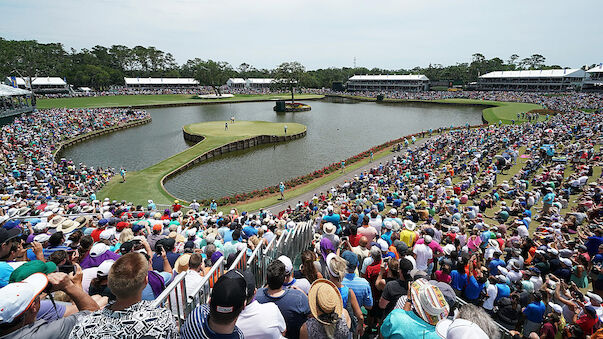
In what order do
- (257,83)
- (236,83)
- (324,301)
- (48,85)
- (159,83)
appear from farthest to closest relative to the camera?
(257,83)
(236,83)
(159,83)
(48,85)
(324,301)

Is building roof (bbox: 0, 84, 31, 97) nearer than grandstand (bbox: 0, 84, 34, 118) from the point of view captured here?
Yes

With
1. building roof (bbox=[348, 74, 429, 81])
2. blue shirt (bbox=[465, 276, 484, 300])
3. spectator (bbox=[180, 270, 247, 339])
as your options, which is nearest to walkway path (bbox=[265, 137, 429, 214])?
blue shirt (bbox=[465, 276, 484, 300])

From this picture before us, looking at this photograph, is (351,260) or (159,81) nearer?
(351,260)

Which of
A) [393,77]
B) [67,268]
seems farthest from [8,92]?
[393,77]

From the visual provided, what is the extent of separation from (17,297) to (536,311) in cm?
889

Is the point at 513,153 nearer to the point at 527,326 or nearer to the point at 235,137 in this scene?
the point at 527,326

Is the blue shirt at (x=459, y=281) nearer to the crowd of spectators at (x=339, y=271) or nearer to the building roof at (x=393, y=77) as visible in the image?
the crowd of spectators at (x=339, y=271)

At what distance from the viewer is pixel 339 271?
448 centimetres

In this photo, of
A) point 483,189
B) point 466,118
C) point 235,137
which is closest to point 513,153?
point 483,189

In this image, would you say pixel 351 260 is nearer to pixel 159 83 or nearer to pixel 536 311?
pixel 536 311

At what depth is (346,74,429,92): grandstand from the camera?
12631cm

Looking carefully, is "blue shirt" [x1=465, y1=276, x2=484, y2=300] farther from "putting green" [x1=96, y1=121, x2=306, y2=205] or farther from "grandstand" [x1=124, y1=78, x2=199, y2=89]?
"grandstand" [x1=124, y1=78, x2=199, y2=89]

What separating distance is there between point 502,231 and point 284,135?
3757cm

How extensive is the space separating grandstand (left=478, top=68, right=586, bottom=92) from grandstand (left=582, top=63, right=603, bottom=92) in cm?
188
